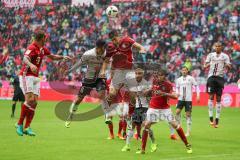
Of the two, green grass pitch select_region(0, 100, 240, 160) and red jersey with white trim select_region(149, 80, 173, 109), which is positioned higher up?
red jersey with white trim select_region(149, 80, 173, 109)

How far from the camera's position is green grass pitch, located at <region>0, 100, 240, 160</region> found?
14.6 metres

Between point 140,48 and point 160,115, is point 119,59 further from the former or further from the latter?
point 160,115

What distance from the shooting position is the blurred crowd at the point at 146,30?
124 ft

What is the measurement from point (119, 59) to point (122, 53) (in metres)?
0.24

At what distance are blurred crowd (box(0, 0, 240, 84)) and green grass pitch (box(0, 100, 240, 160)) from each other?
11868 millimetres

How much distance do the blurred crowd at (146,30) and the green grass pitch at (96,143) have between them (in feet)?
38.9

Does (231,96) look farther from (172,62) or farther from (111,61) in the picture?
(111,61)

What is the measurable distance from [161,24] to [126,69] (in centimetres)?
2562

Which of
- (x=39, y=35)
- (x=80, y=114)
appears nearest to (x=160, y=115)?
(x=39, y=35)

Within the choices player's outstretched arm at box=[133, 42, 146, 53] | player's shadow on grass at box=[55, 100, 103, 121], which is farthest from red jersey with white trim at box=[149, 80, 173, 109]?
player's shadow on grass at box=[55, 100, 103, 121]

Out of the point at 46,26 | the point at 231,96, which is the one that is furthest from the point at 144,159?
the point at 46,26

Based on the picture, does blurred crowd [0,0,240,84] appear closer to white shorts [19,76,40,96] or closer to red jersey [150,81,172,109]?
white shorts [19,76,40,96]

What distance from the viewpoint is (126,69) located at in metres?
17.5

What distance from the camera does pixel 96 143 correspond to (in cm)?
→ 1730
